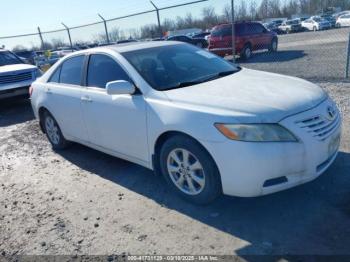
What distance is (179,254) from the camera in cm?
297

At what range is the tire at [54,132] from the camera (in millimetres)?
5685

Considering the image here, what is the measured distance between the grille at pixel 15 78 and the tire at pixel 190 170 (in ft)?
24.2

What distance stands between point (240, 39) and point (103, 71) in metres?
13.4

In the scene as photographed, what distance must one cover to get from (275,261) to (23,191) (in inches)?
133

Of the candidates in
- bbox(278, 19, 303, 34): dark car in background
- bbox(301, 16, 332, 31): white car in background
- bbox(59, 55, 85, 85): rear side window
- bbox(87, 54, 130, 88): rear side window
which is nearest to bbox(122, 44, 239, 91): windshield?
bbox(87, 54, 130, 88): rear side window

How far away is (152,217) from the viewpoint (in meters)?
3.58

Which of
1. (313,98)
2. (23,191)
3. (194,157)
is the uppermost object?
(313,98)

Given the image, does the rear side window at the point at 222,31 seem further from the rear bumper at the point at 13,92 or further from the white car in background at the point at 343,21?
the white car in background at the point at 343,21

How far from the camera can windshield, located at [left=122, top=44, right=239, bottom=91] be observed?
3.95 metres

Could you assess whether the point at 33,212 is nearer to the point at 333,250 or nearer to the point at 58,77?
the point at 58,77

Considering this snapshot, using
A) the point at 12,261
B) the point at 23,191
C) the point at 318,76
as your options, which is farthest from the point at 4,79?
the point at 318,76

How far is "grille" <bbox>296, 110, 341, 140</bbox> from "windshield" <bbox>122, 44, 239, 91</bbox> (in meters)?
1.33

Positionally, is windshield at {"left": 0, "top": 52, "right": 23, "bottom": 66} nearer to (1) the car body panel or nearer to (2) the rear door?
(1) the car body panel

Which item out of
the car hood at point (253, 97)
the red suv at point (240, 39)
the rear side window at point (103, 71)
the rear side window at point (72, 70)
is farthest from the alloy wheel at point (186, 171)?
the red suv at point (240, 39)
